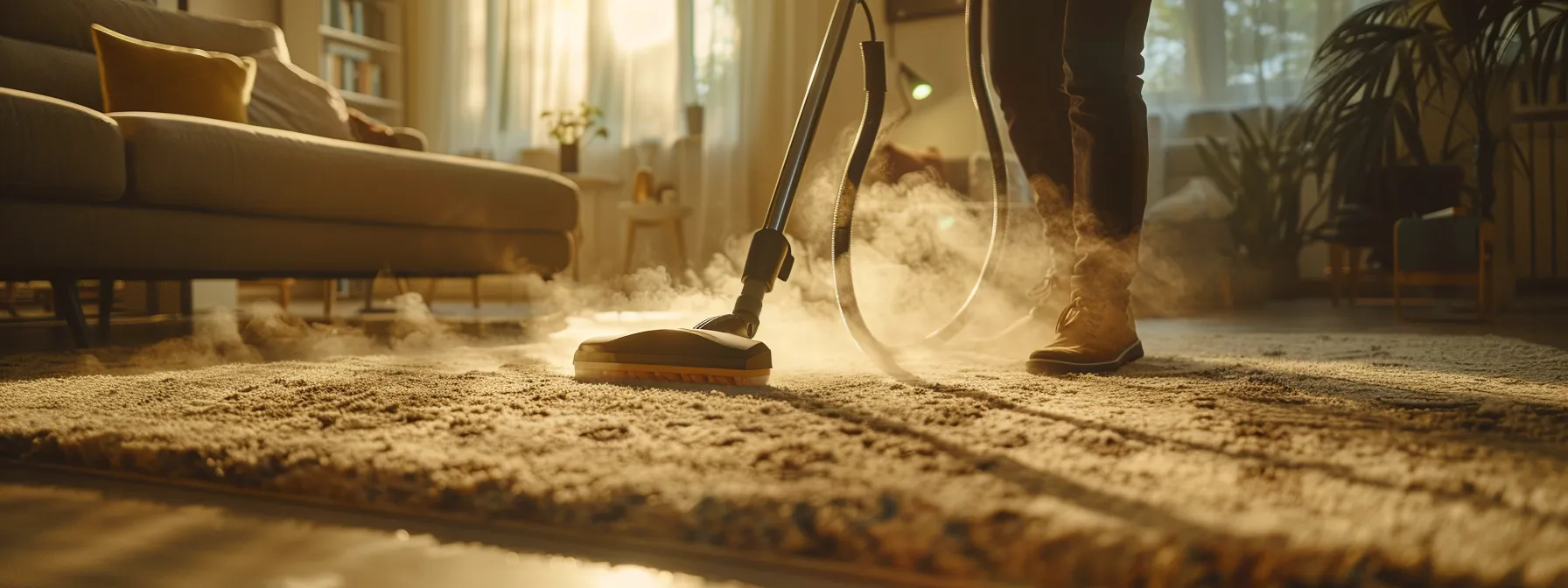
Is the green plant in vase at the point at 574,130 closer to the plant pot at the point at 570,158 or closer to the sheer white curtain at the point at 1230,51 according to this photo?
the plant pot at the point at 570,158

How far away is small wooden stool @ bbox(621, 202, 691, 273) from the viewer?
14.7 ft

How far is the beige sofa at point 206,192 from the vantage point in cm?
148

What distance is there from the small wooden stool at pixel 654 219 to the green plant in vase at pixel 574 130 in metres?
0.33

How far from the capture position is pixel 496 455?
1.92 feet

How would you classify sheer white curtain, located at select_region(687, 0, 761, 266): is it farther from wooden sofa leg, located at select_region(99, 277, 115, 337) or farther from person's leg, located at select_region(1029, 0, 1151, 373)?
person's leg, located at select_region(1029, 0, 1151, 373)

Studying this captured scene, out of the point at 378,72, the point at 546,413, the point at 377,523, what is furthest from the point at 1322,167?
the point at 378,72

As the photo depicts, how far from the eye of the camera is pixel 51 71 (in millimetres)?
2209

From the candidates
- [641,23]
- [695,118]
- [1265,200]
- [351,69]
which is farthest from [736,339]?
[351,69]

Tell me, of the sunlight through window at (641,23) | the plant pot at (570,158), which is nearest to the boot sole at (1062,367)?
the plant pot at (570,158)

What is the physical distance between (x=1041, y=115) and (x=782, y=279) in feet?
1.62

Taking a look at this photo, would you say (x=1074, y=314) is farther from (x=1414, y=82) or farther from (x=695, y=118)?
(x=695, y=118)

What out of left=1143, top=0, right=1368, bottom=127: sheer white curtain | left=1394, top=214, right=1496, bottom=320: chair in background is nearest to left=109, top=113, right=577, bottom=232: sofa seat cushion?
left=1394, top=214, right=1496, bottom=320: chair in background

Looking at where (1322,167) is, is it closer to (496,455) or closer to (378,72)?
(496,455)

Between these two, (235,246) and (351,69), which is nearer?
(235,246)
